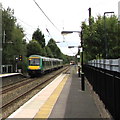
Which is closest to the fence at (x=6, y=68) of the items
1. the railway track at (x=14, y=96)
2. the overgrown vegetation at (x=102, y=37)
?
the overgrown vegetation at (x=102, y=37)

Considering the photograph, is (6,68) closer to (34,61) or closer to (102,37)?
(34,61)

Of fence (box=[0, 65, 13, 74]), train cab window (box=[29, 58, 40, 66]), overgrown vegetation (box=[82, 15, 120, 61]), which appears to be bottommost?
fence (box=[0, 65, 13, 74])

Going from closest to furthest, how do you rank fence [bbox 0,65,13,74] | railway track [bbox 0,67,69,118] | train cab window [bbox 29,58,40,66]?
railway track [bbox 0,67,69,118], train cab window [bbox 29,58,40,66], fence [bbox 0,65,13,74]

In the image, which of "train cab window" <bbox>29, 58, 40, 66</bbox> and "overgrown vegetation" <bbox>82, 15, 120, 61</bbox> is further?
"train cab window" <bbox>29, 58, 40, 66</bbox>

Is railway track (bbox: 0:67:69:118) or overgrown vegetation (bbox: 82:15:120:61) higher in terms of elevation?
overgrown vegetation (bbox: 82:15:120:61)

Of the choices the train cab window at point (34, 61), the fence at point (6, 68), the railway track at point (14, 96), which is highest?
the train cab window at point (34, 61)

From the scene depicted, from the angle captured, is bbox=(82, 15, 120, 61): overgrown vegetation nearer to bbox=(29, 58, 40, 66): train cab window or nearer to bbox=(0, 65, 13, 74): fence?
bbox=(29, 58, 40, 66): train cab window

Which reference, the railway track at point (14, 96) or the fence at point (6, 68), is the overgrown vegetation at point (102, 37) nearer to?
the railway track at point (14, 96)

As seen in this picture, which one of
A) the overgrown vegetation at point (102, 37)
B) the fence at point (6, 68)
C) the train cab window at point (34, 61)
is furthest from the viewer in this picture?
the fence at point (6, 68)

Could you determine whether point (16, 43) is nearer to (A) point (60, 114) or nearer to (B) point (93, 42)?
(B) point (93, 42)

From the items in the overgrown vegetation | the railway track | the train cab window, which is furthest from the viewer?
the train cab window

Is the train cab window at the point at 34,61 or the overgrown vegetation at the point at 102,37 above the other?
the overgrown vegetation at the point at 102,37

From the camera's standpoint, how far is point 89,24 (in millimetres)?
30375

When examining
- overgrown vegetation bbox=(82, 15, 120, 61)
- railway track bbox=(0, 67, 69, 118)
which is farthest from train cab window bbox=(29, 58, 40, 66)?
railway track bbox=(0, 67, 69, 118)
